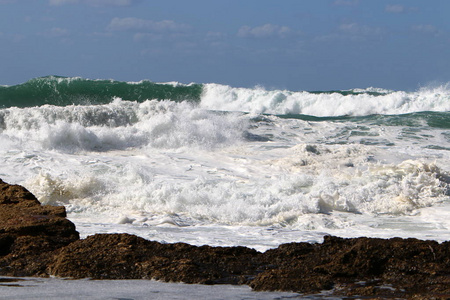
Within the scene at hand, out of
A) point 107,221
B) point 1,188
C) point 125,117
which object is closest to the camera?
point 1,188

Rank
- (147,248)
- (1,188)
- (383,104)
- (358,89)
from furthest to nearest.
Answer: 1. (358,89)
2. (383,104)
3. (1,188)
4. (147,248)

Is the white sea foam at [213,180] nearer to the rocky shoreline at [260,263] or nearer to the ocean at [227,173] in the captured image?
the ocean at [227,173]

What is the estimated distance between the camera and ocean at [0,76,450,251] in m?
8.04

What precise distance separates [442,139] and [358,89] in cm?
1612

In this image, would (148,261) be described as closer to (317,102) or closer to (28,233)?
(28,233)

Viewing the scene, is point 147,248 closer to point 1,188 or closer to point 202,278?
point 202,278

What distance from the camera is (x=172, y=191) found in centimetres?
934

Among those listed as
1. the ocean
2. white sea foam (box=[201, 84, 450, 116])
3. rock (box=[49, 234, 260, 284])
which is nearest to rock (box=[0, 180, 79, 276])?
rock (box=[49, 234, 260, 284])

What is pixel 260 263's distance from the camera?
3.82m

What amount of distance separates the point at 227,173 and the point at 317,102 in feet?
66.4

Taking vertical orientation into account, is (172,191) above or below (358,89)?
below

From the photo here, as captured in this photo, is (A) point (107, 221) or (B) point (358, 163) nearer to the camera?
(A) point (107, 221)

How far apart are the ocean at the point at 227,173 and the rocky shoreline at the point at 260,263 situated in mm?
2352

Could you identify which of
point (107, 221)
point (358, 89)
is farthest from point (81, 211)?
point (358, 89)
